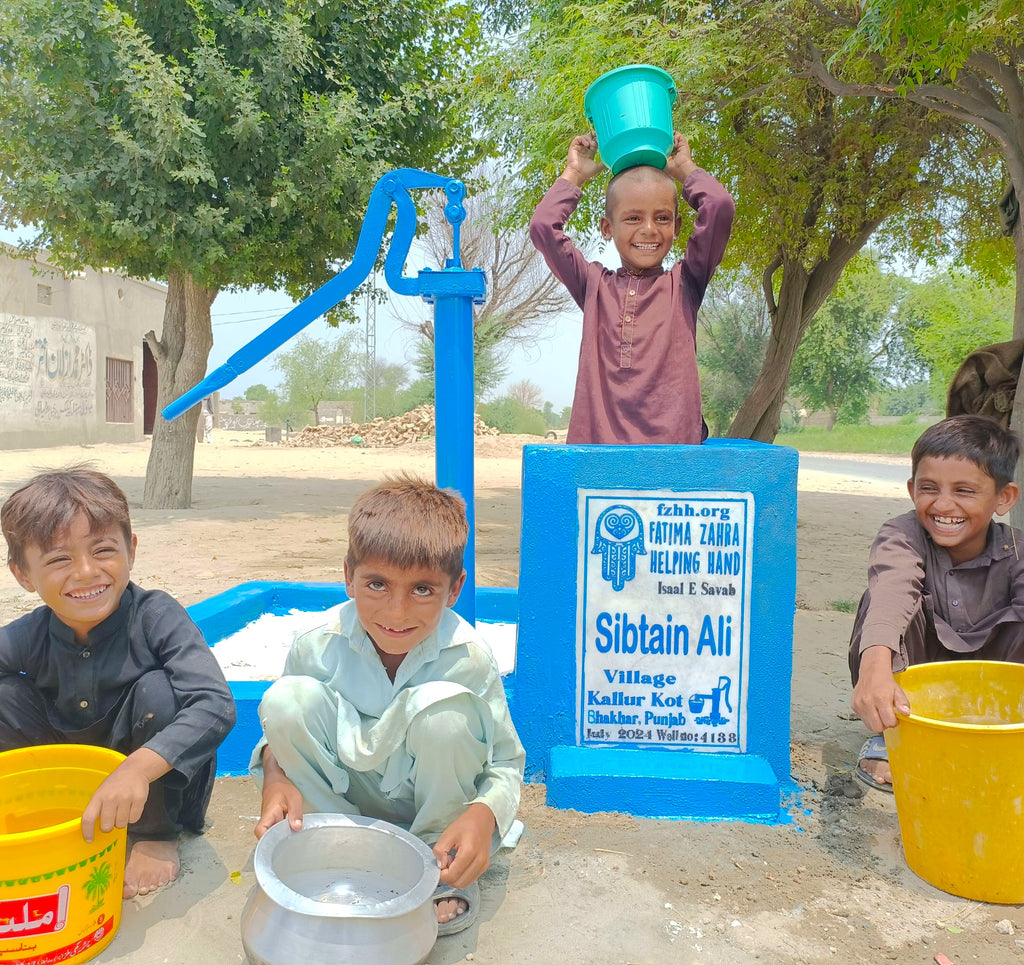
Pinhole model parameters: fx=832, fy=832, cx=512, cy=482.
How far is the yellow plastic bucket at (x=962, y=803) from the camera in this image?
155 centimetres

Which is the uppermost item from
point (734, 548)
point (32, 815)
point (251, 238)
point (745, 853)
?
point (251, 238)

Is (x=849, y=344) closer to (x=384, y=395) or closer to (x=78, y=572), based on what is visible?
(x=384, y=395)

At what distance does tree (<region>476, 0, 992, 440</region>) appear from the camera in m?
5.85

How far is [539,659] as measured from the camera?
206 cm

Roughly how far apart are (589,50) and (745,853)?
5.52 meters

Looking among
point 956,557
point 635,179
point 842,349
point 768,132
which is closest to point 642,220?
point 635,179

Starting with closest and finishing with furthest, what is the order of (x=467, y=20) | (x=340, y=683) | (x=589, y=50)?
(x=340, y=683)
(x=589, y=50)
(x=467, y=20)

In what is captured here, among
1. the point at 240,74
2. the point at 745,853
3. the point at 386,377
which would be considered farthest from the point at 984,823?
the point at 386,377

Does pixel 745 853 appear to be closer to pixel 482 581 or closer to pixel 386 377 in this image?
pixel 482 581

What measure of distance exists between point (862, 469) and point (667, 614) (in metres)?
17.4

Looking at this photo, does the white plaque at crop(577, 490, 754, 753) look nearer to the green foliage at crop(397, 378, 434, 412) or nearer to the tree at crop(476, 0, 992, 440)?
the tree at crop(476, 0, 992, 440)

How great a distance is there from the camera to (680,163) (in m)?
2.33

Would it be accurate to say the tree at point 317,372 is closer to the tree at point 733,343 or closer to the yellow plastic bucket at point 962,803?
the tree at point 733,343

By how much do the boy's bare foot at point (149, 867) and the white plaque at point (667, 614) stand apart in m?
0.97
